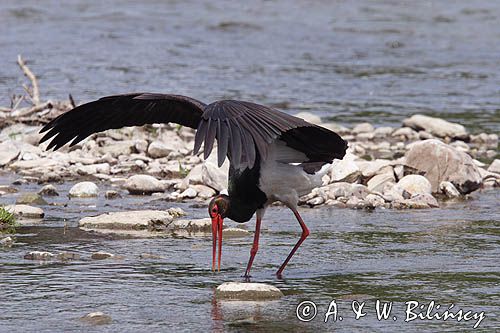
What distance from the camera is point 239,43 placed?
23.6 metres

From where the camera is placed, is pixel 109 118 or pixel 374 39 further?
pixel 374 39

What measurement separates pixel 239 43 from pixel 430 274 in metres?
17.0

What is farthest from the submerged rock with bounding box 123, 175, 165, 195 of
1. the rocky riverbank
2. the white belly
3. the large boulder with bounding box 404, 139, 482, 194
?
the white belly

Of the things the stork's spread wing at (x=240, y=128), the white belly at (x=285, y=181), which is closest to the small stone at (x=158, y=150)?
the white belly at (x=285, y=181)

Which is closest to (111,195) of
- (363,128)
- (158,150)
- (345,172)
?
(158,150)

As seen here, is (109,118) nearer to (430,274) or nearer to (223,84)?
(430,274)

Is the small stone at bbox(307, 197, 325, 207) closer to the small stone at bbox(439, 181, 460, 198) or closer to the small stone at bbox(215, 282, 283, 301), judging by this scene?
the small stone at bbox(439, 181, 460, 198)

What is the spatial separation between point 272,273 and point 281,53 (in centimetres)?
1535

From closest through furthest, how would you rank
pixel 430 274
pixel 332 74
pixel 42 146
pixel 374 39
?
pixel 430 274, pixel 42 146, pixel 332 74, pixel 374 39

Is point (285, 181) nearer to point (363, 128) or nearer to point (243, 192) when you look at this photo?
point (243, 192)

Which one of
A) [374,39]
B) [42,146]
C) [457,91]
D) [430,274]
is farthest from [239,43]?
[430,274]

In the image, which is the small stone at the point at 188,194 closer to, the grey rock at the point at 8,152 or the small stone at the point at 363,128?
the grey rock at the point at 8,152

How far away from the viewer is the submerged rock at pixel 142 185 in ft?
34.0

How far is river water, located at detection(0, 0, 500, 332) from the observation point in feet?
20.1
